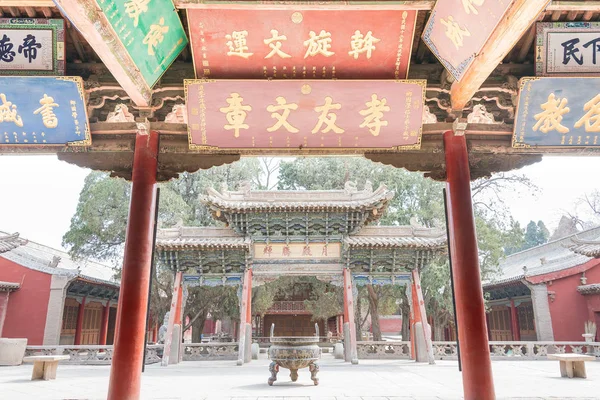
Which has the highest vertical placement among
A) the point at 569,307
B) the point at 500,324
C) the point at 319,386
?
the point at 569,307

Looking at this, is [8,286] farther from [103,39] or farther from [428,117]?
[428,117]

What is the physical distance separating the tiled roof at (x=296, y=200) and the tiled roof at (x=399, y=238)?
3.59 feet

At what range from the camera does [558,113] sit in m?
5.11

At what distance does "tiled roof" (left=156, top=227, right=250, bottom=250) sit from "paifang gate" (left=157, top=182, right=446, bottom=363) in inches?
1.2

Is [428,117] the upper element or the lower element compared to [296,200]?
lower

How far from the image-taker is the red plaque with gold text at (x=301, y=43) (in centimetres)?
409

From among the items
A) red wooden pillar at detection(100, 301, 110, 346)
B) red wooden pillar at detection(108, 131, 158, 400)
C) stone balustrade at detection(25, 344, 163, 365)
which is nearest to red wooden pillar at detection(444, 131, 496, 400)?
red wooden pillar at detection(108, 131, 158, 400)

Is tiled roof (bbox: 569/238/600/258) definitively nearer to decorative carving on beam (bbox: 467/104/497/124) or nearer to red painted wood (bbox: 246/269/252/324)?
red painted wood (bbox: 246/269/252/324)

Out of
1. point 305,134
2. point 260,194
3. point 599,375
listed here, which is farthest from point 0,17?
point 599,375

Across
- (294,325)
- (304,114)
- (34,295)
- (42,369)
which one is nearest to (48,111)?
(304,114)

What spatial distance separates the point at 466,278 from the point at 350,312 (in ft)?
28.0

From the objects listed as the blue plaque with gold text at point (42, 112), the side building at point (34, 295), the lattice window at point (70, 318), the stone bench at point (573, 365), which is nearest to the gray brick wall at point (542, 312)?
the stone bench at point (573, 365)

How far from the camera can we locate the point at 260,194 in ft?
46.4

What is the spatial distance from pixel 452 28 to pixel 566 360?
8.26 metres
